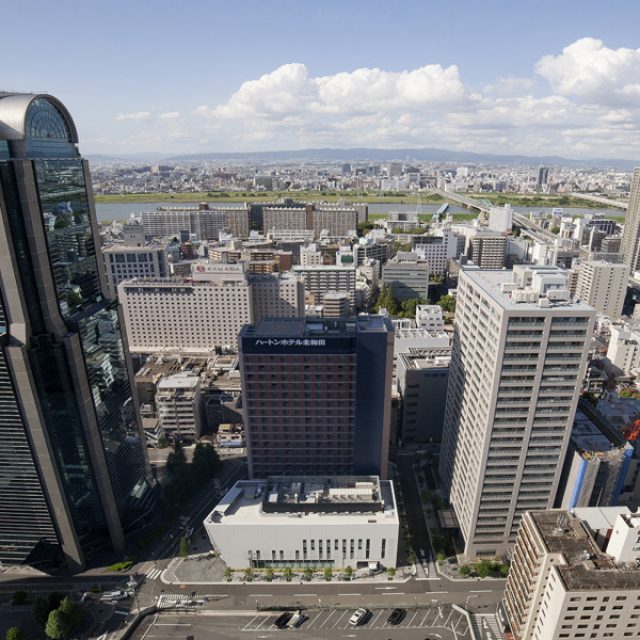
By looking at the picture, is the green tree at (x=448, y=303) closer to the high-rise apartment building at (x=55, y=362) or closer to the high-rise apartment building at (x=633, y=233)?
the high-rise apartment building at (x=633, y=233)

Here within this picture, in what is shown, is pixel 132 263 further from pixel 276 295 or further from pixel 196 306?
pixel 276 295

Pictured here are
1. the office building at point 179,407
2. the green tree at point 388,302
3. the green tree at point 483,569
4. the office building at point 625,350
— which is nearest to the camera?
the green tree at point 483,569

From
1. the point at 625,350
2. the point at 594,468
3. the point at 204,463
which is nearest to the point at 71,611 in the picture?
the point at 204,463

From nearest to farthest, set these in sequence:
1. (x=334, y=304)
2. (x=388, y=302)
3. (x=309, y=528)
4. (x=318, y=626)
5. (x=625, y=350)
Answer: (x=318, y=626), (x=309, y=528), (x=625, y=350), (x=334, y=304), (x=388, y=302)

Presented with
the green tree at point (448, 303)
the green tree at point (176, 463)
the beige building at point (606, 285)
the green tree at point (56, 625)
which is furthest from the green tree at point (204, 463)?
the beige building at point (606, 285)

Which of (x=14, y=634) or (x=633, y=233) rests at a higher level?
(x=633, y=233)

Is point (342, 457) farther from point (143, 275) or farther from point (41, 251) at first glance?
point (143, 275)

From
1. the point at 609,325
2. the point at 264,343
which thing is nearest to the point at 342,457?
the point at 264,343
